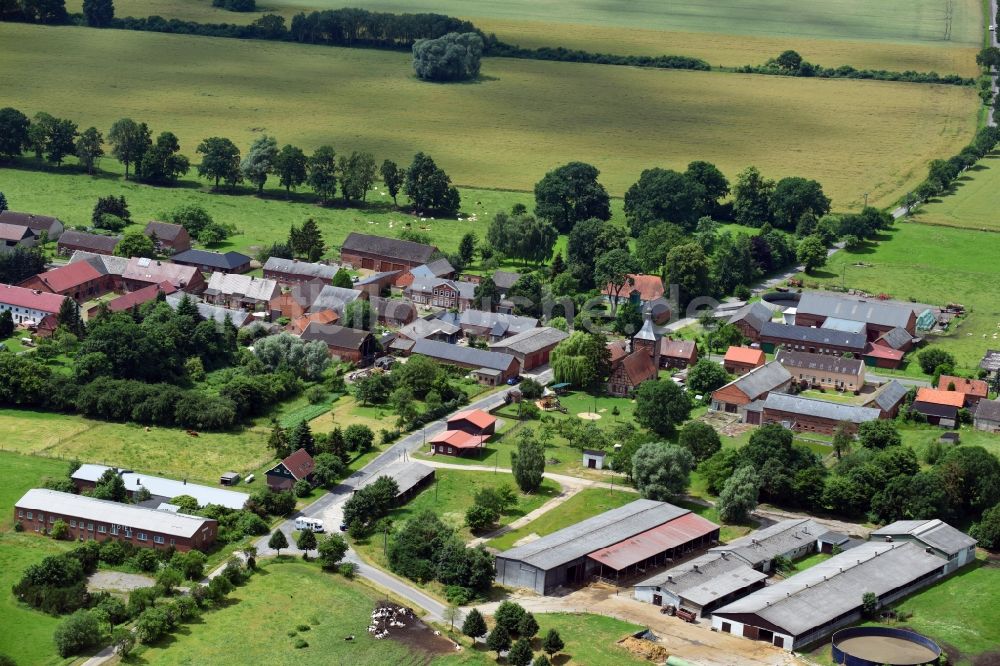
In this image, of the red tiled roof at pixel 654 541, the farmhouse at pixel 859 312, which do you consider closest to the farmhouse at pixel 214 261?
the farmhouse at pixel 859 312

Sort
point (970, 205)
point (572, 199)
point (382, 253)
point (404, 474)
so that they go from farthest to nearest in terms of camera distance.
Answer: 1. point (970, 205)
2. point (572, 199)
3. point (382, 253)
4. point (404, 474)

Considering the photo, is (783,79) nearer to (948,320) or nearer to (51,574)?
(948,320)

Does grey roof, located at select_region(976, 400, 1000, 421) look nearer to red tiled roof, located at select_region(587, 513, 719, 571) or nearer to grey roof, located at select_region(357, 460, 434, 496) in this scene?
red tiled roof, located at select_region(587, 513, 719, 571)

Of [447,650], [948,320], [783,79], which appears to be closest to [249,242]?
[948,320]

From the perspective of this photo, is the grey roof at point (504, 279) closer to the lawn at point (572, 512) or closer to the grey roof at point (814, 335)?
the grey roof at point (814, 335)

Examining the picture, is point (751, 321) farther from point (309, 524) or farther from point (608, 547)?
point (309, 524)

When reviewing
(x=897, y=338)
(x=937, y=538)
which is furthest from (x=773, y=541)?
(x=897, y=338)

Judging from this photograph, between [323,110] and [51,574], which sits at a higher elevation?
[323,110]
